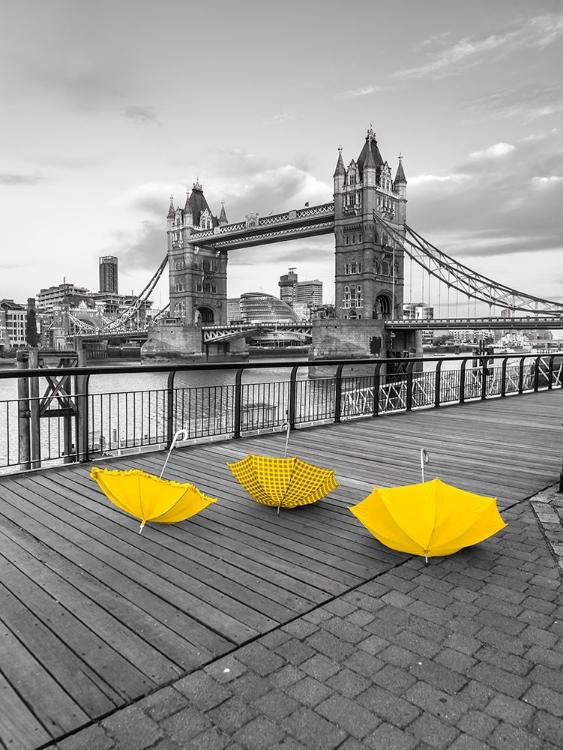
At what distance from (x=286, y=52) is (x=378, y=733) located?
78.5 feet

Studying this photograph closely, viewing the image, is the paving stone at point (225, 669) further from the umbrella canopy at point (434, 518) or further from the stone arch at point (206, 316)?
the stone arch at point (206, 316)

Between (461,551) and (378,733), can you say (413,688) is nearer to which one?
(378,733)

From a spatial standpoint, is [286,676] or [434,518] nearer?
[286,676]

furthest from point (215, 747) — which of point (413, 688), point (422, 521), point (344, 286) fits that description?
point (344, 286)

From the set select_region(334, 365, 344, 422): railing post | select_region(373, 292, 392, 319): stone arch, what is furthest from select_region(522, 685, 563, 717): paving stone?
select_region(373, 292, 392, 319): stone arch

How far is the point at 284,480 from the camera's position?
441cm

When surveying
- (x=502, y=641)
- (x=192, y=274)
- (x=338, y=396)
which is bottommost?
(x=502, y=641)

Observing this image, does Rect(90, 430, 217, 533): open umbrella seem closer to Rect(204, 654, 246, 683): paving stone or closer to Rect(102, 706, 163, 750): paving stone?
Rect(204, 654, 246, 683): paving stone

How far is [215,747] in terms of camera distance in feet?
6.25

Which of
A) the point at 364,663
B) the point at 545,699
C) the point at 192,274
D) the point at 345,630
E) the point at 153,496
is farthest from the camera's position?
the point at 192,274

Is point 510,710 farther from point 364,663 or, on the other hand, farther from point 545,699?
point 364,663

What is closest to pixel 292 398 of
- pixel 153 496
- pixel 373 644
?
A: pixel 153 496

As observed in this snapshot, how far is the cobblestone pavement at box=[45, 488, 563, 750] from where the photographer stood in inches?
77.0

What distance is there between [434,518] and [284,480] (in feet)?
4.62
